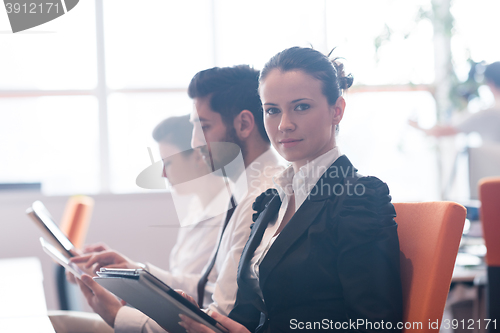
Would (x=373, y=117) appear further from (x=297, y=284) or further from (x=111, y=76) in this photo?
(x=297, y=284)

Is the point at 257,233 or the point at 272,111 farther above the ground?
the point at 272,111

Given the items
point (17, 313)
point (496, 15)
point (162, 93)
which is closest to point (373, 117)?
point (496, 15)

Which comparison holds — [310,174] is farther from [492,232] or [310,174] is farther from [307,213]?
[492,232]

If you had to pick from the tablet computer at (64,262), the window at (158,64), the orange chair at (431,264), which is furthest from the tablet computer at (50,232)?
the window at (158,64)

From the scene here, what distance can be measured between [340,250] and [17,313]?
77 cm

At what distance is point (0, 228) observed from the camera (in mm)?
3139

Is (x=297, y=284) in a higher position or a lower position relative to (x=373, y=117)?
lower

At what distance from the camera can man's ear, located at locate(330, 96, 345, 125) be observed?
3.30 feet

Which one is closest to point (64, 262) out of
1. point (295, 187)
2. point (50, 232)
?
point (50, 232)

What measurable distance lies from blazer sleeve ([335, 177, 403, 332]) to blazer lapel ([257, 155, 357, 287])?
81 mm

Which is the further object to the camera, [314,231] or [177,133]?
[177,133]

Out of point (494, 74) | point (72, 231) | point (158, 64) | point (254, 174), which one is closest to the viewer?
point (254, 174)

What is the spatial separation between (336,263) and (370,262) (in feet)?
0.24

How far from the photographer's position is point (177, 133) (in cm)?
140
